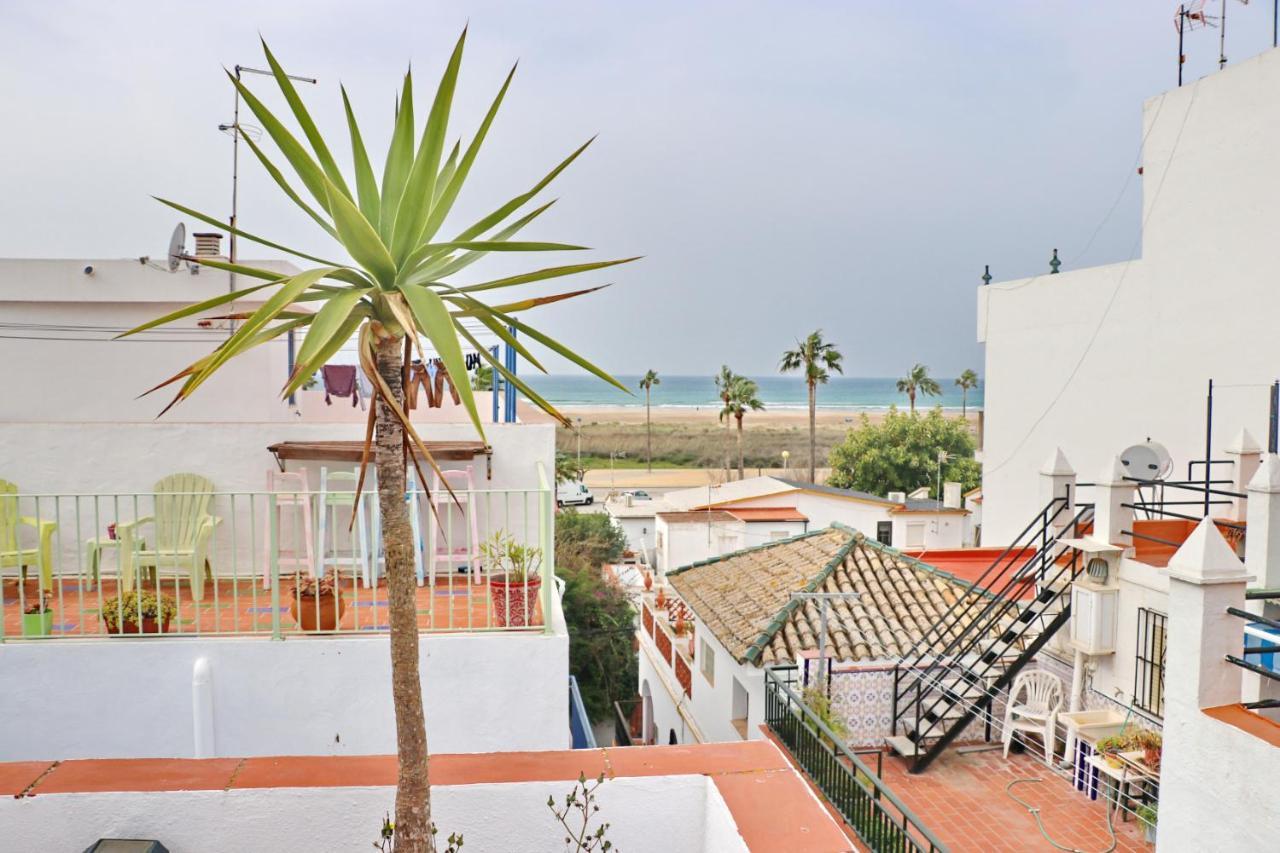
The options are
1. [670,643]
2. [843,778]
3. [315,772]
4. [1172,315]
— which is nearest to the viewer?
[315,772]

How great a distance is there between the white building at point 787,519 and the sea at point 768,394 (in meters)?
91.2

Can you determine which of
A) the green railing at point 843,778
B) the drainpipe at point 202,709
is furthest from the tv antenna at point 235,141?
the green railing at point 843,778

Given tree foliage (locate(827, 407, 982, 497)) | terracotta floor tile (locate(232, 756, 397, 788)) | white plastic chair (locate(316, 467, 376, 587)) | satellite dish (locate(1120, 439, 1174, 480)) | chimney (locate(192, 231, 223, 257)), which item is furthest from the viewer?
tree foliage (locate(827, 407, 982, 497))

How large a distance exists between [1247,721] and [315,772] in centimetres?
504

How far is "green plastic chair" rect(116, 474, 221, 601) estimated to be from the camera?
6.82 meters

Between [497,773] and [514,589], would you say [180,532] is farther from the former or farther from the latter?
[497,773]

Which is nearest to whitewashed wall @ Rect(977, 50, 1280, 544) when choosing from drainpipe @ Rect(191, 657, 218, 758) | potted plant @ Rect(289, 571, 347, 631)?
A: potted plant @ Rect(289, 571, 347, 631)

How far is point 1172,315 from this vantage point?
49.3 ft

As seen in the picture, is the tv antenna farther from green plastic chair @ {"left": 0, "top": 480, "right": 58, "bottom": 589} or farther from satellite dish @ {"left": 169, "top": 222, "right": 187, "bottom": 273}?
green plastic chair @ {"left": 0, "top": 480, "right": 58, "bottom": 589}

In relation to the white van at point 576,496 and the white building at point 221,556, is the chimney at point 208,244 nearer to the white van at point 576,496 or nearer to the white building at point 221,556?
the white building at point 221,556

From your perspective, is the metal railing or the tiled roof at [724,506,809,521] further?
the tiled roof at [724,506,809,521]

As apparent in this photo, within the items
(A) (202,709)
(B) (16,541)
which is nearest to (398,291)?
(A) (202,709)

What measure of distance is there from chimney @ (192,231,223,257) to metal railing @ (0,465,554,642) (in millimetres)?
4316

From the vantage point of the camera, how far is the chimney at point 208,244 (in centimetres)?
1121
